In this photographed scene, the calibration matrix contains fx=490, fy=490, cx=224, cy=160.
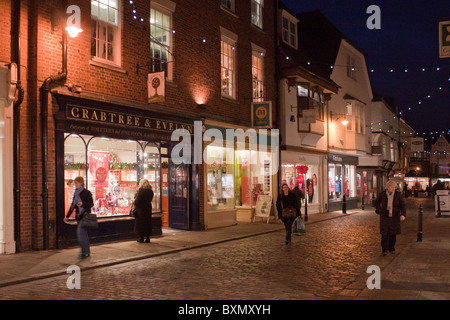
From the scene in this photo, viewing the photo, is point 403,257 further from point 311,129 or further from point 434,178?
point 434,178

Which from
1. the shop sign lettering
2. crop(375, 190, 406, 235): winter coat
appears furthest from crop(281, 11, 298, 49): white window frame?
crop(375, 190, 406, 235): winter coat

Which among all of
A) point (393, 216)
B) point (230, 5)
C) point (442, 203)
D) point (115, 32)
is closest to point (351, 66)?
point (442, 203)

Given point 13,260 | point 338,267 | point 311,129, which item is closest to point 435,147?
point 311,129

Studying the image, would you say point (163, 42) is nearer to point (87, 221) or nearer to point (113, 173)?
point (113, 173)

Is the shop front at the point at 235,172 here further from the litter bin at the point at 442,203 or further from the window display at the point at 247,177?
the litter bin at the point at 442,203

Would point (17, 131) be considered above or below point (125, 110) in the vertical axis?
below

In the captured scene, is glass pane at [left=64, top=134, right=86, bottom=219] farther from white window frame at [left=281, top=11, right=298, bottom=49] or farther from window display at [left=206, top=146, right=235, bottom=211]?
white window frame at [left=281, top=11, right=298, bottom=49]

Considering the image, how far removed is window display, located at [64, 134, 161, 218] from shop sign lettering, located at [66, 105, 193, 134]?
Result: 22.0 inches

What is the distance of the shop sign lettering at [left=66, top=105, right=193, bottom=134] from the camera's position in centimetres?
1248

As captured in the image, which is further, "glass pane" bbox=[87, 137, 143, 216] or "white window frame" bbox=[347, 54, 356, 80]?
"white window frame" bbox=[347, 54, 356, 80]

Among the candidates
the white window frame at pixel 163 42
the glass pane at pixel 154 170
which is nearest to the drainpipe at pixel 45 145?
the glass pane at pixel 154 170

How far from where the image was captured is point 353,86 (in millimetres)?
31875

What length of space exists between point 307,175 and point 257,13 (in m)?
8.95

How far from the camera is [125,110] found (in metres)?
13.9
